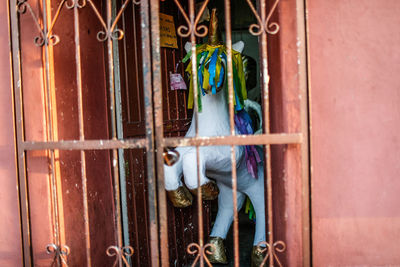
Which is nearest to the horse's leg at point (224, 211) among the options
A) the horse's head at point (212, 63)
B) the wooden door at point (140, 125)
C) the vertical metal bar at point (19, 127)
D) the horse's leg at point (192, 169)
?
the wooden door at point (140, 125)

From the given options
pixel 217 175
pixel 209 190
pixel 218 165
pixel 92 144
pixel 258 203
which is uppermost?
pixel 92 144

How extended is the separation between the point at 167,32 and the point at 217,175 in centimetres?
129

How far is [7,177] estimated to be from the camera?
6.29ft

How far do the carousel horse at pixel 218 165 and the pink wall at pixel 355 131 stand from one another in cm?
86

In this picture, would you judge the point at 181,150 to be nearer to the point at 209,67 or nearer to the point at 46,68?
the point at 209,67

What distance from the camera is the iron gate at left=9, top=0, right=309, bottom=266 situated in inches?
65.5

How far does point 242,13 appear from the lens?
13.9 ft

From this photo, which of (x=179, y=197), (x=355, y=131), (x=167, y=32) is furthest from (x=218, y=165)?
(x=167, y=32)

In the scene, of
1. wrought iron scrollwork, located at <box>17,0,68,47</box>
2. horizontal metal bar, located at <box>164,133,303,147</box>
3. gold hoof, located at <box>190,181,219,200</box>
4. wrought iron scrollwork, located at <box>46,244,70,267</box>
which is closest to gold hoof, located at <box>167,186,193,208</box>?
gold hoof, located at <box>190,181,219,200</box>

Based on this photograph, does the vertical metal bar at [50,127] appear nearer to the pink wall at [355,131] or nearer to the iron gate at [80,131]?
the iron gate at [80,131]

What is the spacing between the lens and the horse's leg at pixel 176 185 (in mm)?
2449

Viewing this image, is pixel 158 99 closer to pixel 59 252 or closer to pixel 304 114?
pixel 304 114

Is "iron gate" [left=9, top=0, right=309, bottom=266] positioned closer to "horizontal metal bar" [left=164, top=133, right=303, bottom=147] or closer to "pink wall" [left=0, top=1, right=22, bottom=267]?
"horizontal metal bar" [left=164, top=133, right=303, bottom=147]

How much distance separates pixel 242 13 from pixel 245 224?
2.61 m
